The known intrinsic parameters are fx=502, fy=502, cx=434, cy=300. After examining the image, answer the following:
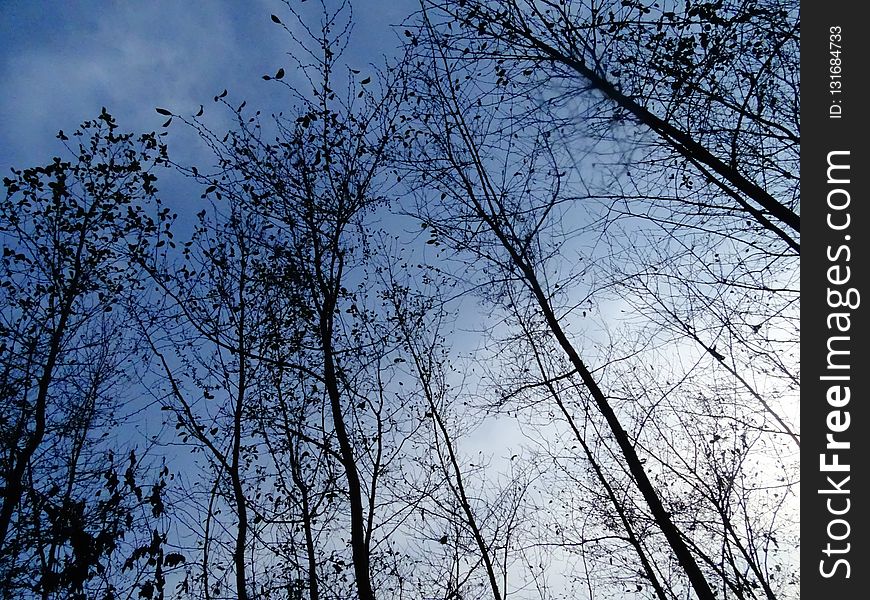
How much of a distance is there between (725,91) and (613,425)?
15.4 feet

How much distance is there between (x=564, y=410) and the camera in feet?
37.7

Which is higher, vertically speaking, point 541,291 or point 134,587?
point 541,291

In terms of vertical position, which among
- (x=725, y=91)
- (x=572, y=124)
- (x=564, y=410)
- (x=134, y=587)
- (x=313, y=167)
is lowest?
(x=134, y=587)

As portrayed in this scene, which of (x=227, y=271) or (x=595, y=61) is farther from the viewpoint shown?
(x=227, y=271)

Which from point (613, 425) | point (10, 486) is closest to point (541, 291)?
point (613, 425)

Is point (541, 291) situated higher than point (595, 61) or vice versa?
point (595, 61)

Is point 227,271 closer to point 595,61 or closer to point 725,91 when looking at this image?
point 595,61

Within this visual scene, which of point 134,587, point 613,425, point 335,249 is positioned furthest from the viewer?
point 335,249

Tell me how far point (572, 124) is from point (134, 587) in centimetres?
728
